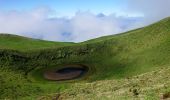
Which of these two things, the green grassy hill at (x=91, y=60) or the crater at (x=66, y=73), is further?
the crater at (x=66, y=73)

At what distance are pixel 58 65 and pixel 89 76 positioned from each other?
12.7 m

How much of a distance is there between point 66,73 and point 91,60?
24.5ft

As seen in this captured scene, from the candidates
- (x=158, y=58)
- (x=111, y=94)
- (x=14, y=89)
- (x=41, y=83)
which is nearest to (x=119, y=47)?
(x=158, y=58)

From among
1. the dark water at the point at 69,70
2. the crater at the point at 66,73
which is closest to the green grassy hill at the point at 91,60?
the crater at the point at 66,73

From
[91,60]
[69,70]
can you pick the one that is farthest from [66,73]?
[91,60]

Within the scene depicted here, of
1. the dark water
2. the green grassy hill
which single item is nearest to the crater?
the dark water

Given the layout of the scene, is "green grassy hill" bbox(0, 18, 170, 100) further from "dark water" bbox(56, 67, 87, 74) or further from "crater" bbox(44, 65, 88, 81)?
"dark water" bbox(56, 67, 87, 74)

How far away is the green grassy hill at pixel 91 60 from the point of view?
70062 millimetres

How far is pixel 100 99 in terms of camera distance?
43.4 metres

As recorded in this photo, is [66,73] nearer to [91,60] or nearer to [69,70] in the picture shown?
[69,70]

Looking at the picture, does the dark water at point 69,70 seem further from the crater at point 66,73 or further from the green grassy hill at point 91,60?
the green grassy hill at point 91,60

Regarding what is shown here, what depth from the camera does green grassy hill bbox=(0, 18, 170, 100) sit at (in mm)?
70062

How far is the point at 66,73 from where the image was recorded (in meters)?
82.3

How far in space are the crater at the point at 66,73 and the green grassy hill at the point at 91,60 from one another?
1.59 m
